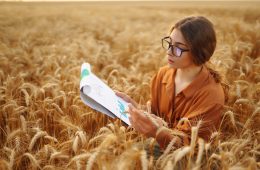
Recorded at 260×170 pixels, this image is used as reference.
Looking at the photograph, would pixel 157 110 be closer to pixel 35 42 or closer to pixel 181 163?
pixel 181 163

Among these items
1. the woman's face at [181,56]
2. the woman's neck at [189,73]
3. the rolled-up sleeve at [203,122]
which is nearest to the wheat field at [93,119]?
the rolled-up sleeve at [203,122]

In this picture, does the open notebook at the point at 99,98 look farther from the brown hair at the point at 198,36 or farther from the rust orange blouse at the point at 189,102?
the brown hair at the point at 198,36

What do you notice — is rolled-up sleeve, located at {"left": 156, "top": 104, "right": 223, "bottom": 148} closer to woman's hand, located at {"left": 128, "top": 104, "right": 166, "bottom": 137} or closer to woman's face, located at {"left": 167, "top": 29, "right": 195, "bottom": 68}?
woman's hand, located at {"left": 128, "top": 104, "right": 166, "bottom": 137}

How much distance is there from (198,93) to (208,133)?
0.28 m

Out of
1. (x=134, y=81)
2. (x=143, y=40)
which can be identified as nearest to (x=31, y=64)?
(x=134, y=81)

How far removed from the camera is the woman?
179cm

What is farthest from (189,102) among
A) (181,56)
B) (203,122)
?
(181,56)

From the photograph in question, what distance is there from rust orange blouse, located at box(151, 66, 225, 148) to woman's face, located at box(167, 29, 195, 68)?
14cm

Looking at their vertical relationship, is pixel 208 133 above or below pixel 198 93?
below

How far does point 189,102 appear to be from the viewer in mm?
2035

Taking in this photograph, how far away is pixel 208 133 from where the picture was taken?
1886 mm

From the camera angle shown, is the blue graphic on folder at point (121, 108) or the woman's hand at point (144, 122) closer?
the woman's hand at point (144, 122)

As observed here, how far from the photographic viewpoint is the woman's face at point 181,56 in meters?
2.00

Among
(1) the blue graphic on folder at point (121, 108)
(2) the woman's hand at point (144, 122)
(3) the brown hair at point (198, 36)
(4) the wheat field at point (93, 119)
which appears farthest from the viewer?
(1) the blue graphic on folder at point (121, 108)
